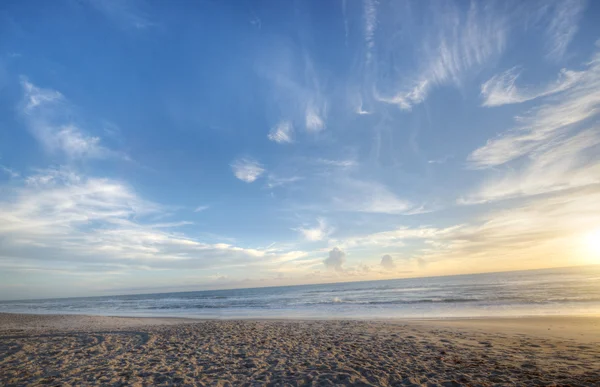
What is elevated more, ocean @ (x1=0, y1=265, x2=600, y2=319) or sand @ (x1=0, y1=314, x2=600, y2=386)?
sand @ (x1=0, y1=314, x2=600, y2=386)

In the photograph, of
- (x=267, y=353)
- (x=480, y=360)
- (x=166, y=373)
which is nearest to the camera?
(x=166, y=373)

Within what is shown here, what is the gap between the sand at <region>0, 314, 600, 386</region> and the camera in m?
7.42

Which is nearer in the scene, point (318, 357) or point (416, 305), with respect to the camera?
point (318, 357)

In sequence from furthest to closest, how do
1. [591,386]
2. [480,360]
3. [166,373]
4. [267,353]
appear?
[267,353] < [480,360] < [166,373] < [591,386]

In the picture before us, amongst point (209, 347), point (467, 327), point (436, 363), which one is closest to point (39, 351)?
point (209, 347)

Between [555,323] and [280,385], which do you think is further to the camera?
[555,323]

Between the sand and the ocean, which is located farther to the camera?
the ocean

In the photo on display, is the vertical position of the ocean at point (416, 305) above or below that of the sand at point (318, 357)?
below

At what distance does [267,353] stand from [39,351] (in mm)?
8937

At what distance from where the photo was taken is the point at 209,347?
37.7ft

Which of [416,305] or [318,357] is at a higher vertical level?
[318,357]

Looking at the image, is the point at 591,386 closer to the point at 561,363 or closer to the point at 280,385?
the point at 561,363

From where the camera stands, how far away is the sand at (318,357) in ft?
24.3

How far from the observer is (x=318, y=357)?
948 centimetres
